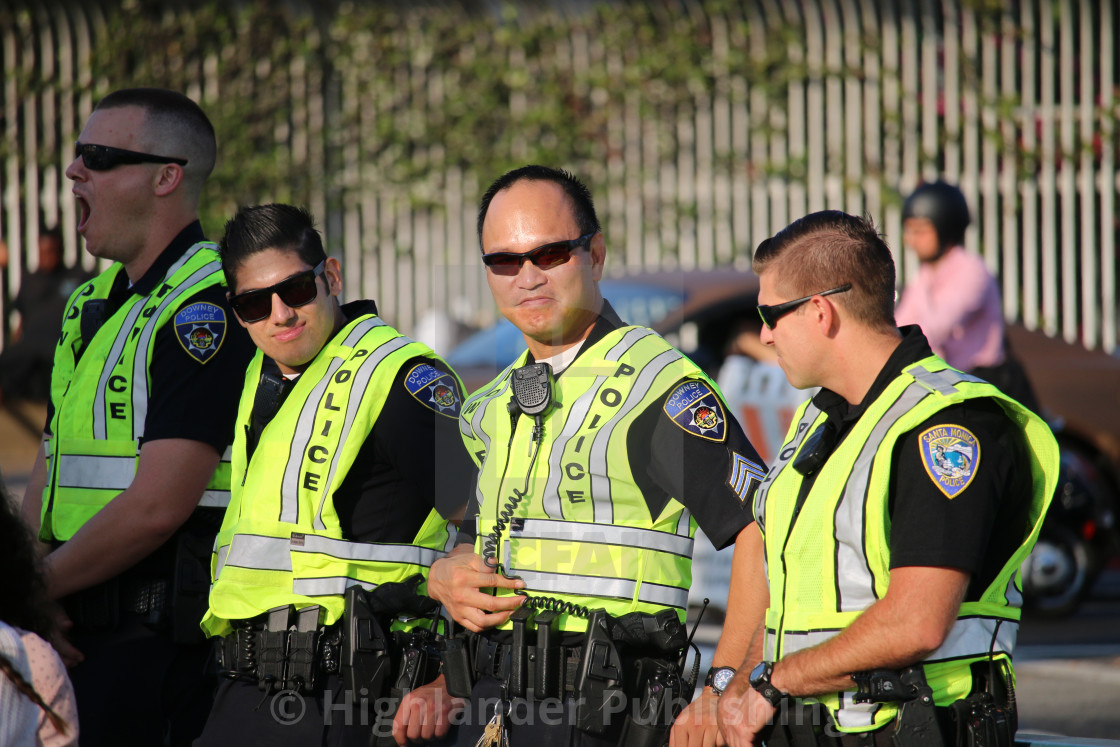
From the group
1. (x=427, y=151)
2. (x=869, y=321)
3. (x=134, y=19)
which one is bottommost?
(x=869, y=321)

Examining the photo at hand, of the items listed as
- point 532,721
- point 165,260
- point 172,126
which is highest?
point 172,126

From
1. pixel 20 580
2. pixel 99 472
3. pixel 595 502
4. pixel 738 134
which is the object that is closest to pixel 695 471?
pixel 595 502

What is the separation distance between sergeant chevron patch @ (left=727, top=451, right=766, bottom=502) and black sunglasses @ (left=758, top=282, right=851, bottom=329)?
310 mm

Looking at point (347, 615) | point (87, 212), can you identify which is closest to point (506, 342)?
point (87, 212)

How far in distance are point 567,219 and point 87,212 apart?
1.62 metres

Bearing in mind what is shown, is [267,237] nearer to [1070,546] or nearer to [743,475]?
[743,475]

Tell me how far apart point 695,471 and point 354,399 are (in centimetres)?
93

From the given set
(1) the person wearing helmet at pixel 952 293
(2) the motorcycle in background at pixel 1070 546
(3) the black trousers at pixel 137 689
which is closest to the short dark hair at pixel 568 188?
(3) the black trousers at pixel 137 689

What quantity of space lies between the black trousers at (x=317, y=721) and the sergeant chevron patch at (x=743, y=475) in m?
0.99

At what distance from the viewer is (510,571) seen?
290 centimetres

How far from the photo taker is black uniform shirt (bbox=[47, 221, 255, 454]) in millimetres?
3432

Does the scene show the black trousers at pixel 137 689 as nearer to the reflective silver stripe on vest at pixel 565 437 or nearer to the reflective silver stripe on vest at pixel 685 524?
the reflective silver stripe on vest at pixel 565 437

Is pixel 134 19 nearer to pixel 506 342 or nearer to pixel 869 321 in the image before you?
pixel 506 342

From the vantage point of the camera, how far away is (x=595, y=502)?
9.23 feet
